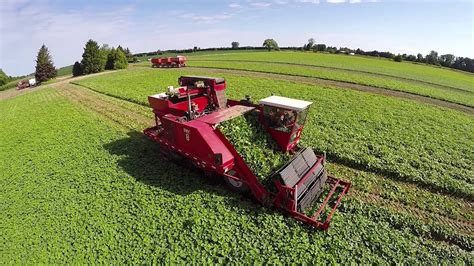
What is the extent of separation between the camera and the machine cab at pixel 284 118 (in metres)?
9.18

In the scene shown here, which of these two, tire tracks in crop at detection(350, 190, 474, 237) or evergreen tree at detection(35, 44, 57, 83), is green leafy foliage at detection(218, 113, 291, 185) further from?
evergreen tree at detection(35, 44, 57, 83)

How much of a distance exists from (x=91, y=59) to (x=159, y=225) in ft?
157

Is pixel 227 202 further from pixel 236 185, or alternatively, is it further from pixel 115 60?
pixel 115 60

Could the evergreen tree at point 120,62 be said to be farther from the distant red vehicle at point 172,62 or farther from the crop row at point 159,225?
the crop row at point 159,225

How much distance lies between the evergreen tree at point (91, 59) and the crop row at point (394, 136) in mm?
31254

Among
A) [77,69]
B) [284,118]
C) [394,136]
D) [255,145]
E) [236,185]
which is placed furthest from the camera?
[77,69]

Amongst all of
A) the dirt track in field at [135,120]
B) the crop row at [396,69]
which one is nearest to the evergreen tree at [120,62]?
the crop row at [396,69]

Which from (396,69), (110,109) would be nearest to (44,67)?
(110,109)

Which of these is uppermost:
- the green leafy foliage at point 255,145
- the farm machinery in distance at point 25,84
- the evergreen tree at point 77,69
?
the evergreen tree at point 77,69

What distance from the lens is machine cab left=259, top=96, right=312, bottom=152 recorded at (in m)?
9.18

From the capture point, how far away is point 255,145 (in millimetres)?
A: 9367

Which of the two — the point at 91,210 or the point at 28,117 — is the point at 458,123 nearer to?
the point at 91,210

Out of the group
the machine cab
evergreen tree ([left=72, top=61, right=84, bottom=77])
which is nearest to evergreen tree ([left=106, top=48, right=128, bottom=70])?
evergreen tree ([left=72, top=61, right=84, bottom=77])

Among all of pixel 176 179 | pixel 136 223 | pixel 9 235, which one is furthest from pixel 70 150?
pixel 136 223
